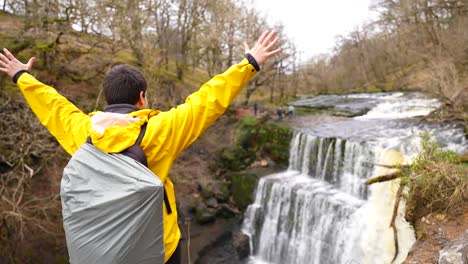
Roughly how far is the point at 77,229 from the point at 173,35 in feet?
84.3

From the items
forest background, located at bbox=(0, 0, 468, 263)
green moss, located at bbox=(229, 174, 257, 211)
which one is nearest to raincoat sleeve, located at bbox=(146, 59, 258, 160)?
forest background, located at bbox=(0, 0, 468, 263)

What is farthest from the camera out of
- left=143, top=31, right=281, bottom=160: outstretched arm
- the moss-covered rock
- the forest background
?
the moss-covered rock

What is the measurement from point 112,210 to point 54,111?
2.35 ft

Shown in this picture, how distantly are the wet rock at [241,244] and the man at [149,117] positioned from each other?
1141 centimetres

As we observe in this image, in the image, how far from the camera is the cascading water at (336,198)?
9562 mm

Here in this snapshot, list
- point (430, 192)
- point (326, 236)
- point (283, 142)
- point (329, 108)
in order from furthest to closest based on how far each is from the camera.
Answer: point (329, 108)
point (283, 142)
point (326, 236)
point (430, 192)

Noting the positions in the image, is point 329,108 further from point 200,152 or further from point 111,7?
point 111,7

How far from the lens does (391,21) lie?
2938 cm

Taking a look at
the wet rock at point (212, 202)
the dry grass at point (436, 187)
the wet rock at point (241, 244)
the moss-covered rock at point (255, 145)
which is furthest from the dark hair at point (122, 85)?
the moss-covered rock at point (255, 145)

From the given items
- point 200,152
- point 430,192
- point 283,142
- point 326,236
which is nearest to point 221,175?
point 200,152

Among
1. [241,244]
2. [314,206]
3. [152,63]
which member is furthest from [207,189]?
[152,63]

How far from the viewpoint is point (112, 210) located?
122 cm

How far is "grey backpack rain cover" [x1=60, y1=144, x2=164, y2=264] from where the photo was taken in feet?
4.00

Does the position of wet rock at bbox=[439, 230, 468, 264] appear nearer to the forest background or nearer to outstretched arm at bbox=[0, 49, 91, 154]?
outstretched arm at bbox=[0, 49, 91, 154]
